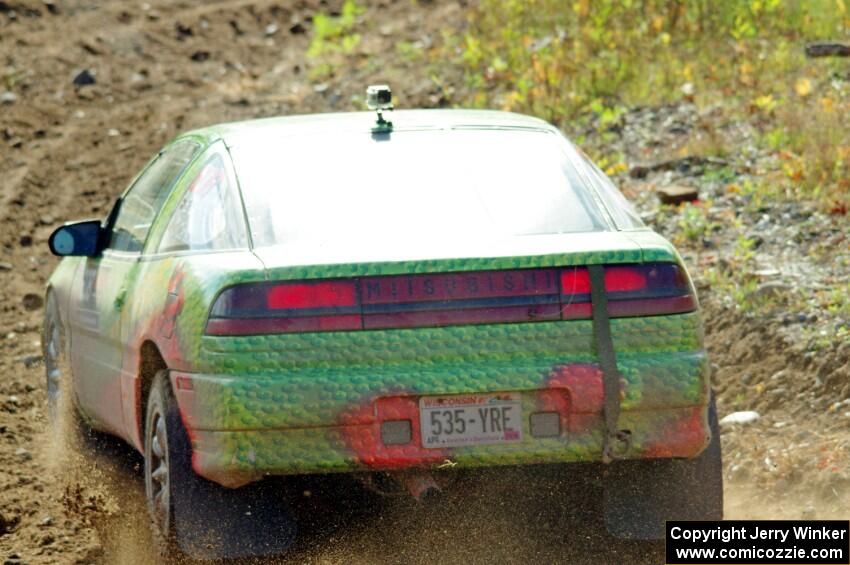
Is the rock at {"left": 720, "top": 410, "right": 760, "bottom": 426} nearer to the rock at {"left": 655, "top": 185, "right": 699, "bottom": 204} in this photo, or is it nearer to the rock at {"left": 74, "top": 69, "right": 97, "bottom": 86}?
the rock at {"left": 655, "top": 185, "right": 699, "bottom": 204}

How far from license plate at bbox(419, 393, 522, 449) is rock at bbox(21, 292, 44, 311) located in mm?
6679

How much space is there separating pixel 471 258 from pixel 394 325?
308 millimetres

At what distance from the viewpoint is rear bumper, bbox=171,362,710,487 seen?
478cm

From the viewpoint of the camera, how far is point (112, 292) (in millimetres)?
6230

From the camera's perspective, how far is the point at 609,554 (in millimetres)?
5680

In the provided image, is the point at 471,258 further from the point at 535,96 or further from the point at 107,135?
the point at 107,135

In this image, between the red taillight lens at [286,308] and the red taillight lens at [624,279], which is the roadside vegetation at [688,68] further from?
the red taillight lens at [286,308]

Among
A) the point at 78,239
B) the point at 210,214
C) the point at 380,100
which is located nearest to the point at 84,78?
the point at 78,239

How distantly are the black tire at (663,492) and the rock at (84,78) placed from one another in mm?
14040

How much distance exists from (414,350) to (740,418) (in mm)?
2863

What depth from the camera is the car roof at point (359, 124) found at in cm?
588

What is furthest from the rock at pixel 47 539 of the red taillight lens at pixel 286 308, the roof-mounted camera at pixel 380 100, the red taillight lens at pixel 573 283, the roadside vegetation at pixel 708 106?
the roadside vegetation at pixel 708 106

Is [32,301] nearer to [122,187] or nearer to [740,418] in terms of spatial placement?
[122,187]

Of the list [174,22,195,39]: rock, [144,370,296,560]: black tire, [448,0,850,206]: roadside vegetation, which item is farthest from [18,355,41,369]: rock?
[174,22,195,39]: rock
